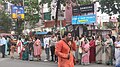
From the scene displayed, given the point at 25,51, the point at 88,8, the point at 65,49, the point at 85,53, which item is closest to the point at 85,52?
the point at 85,53

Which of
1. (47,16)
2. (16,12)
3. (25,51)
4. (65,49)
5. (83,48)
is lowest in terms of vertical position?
(25,51)

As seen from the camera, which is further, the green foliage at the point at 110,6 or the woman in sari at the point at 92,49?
the green foliage at the point at 110,6

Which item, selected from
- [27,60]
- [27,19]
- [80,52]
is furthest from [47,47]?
[27,19]

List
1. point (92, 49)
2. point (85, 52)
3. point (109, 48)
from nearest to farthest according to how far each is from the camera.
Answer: point (109, 48) → point (85, 52) → point (92, 49)

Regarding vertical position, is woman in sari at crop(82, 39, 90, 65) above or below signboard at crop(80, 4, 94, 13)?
below

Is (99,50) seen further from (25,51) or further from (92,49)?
(25,51)

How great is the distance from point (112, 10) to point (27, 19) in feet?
62.4

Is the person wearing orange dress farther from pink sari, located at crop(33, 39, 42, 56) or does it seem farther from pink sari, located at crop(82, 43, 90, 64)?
pink sari, located at crop(33, 39, 42, 56)

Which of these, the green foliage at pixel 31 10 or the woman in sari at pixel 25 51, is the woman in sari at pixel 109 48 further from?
the green foliage at pixel 31 10

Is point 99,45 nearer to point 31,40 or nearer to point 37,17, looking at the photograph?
point 31,40

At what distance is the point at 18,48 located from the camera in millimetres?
22625

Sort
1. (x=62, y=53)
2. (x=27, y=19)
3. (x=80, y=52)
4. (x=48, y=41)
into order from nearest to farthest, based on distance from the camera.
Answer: (x=62, y=53) → (x=80, y=52) → (x=48, y=41) → (x=27, y=19)

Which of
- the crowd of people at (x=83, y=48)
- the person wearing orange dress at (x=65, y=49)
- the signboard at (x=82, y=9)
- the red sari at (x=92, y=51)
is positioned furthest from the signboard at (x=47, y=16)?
the person wearing orange dress at (x=65, y=49)

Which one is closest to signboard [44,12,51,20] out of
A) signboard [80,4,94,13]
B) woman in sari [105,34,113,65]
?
signboard [80,4,94,13]
